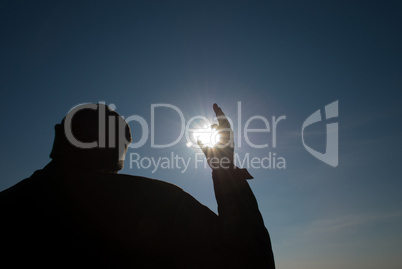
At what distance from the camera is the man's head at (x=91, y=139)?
1.96 metres

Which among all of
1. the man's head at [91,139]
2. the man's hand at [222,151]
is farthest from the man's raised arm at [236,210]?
the man's head at [91,139]

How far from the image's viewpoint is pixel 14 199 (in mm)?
1687

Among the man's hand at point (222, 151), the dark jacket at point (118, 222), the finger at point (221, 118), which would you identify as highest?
the finger at point (221, 118)

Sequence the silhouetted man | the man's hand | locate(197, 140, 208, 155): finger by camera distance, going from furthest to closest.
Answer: locate(197, 140, 208, 155): finger, the man's hand, the silhouetted man

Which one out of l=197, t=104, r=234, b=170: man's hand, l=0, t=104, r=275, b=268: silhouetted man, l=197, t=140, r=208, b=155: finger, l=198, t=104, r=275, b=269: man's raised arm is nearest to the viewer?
l=198, t=104, r=275, b=269: man's raised arm

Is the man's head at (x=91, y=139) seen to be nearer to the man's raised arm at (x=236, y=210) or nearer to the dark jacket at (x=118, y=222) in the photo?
the dark jacket at (x=118, y=222)

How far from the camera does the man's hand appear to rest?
5.67 ft

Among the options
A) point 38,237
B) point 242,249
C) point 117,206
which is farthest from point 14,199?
point 242,249

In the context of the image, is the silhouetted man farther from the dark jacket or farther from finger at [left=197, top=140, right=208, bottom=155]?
finger at [left=197, top=140, right=208, bottom=155]

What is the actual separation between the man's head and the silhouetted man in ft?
0.73

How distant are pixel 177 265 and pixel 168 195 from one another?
0.41 m

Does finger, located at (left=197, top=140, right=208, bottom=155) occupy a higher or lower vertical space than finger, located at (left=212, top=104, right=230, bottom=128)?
lower

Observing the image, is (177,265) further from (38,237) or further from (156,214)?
(38,237)

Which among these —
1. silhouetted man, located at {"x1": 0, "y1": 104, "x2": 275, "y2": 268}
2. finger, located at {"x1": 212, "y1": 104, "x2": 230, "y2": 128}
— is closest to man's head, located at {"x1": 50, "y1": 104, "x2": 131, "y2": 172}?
silhouetted man, located at {"x1": 0, "y1": 104, "x2": 275, "y2": 268}
